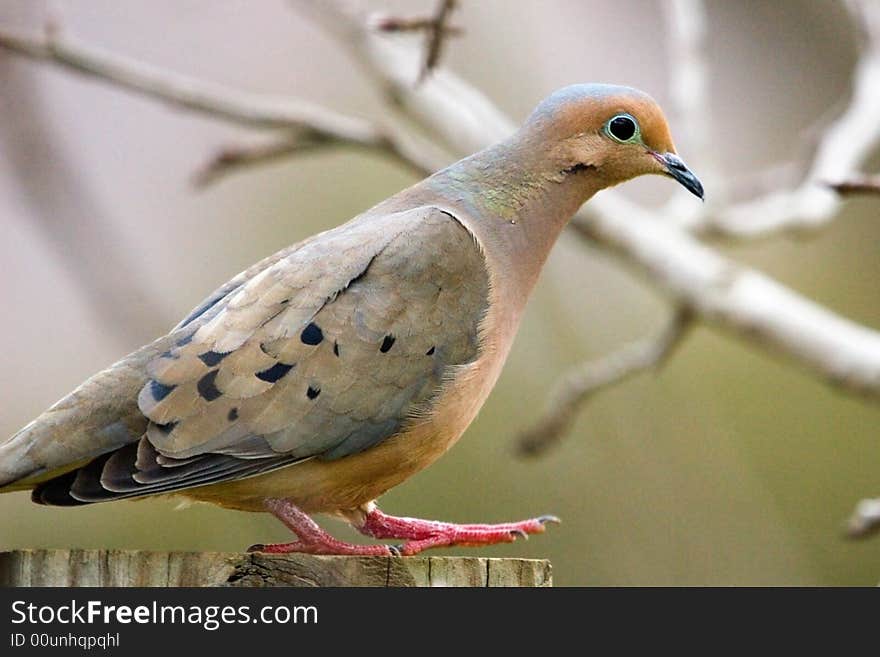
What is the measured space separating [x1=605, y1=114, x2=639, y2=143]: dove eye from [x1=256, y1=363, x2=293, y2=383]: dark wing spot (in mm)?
1369

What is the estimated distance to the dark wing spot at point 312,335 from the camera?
4.21 m

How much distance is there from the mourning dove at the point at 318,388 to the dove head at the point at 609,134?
21cm

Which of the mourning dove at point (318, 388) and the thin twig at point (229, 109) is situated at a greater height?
the thin twig at point (229, 109)

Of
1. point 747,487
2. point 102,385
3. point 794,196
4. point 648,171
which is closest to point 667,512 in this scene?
point 747,487

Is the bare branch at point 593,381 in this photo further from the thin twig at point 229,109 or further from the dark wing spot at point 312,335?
the dark wing spot at point 312,335

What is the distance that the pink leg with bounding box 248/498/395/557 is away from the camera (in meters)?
3.87

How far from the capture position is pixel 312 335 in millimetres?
4223

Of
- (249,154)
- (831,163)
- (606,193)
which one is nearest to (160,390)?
(249,154)

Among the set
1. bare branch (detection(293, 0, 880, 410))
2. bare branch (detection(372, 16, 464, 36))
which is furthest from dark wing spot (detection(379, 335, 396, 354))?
bare branch (detection(293, 0, 880, 410))

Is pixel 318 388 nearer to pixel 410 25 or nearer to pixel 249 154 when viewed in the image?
pixel 410 25

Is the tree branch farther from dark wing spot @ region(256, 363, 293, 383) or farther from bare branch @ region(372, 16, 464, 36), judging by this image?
dark wing spot @ region(256, 363, 293, 383)

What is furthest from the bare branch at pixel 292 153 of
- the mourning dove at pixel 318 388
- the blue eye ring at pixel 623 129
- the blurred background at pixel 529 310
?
the mourning dove at pixel 318 388

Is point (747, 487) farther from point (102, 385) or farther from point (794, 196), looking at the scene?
point (102, 385)

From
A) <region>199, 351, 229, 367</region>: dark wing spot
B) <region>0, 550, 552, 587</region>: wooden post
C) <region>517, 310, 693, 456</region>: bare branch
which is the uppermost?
<region>517, 310, 693, 456</region>: bare branch
